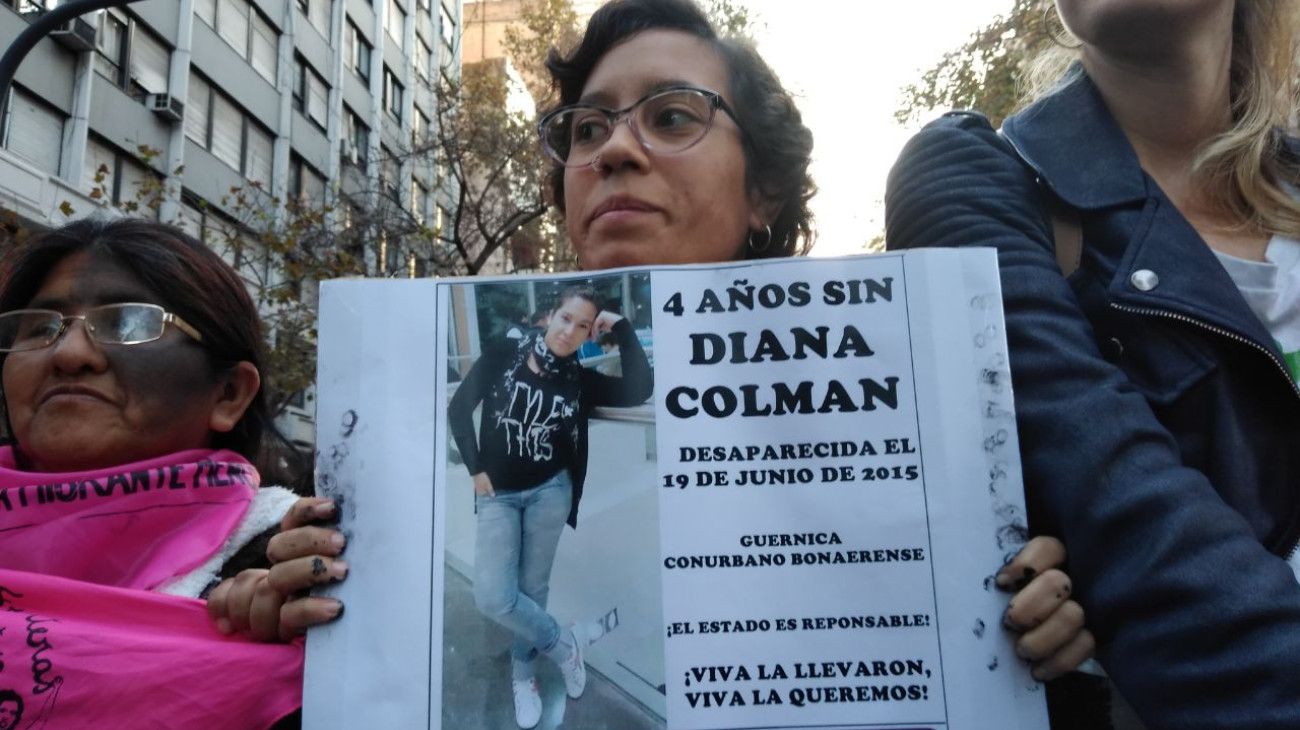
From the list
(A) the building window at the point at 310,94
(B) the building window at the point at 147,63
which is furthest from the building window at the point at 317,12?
(B) the building window at the point at 147,63

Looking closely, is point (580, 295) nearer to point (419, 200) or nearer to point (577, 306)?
point (577, 306)

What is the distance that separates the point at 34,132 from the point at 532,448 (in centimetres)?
1354

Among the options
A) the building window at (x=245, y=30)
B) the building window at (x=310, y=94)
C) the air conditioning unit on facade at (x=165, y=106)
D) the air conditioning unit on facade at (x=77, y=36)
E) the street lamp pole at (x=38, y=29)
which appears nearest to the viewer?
the street lamp pole at (x=38, y=29)

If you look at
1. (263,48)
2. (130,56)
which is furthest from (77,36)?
(263,48)

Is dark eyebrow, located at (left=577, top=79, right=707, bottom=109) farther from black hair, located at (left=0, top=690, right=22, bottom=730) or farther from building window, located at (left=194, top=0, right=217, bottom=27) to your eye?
building window, located at (left=194, top=0, right=217, bottom=27)

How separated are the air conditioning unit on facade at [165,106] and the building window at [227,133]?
56 centimetres

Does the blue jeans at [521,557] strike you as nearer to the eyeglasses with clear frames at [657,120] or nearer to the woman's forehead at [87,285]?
the eyeglasses with clear frames at [657,120]

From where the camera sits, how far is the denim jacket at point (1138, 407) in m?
0.84

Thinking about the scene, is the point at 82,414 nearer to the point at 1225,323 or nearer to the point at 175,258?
the point at 175,258

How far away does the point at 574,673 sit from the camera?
909 mm

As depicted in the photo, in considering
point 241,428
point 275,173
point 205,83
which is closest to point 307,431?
point 275,173

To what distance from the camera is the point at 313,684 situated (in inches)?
36.2

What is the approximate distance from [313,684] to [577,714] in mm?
275

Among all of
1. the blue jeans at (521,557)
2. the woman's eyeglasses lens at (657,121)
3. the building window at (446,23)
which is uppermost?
the building window at (446,23)
